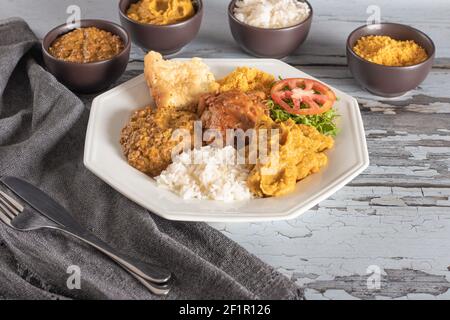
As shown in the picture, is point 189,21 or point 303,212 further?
point 189,21

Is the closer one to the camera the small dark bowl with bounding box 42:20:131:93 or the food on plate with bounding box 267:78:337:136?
the food on plate with bounding box 267:78:337:136

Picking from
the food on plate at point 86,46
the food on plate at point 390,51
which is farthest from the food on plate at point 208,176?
the food on plate at point 390,51

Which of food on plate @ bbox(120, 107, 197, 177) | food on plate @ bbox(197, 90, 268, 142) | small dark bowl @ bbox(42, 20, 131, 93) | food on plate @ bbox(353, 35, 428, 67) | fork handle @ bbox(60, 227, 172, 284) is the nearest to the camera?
fork handle @ bbox(60, 227, 172, 284)

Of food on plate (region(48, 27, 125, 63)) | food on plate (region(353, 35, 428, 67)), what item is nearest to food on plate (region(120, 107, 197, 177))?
food on plate (region(48, 27, 125, 63))

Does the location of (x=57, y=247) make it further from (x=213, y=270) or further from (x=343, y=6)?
(x=343, y=6)

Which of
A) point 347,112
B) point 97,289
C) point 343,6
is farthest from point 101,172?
point 343,6

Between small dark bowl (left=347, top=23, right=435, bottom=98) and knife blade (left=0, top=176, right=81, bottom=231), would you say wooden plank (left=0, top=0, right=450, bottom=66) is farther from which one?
knife blade (left=0, top=176, right=81, bottom=231)

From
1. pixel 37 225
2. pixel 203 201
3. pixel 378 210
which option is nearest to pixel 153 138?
pixel 203 201
